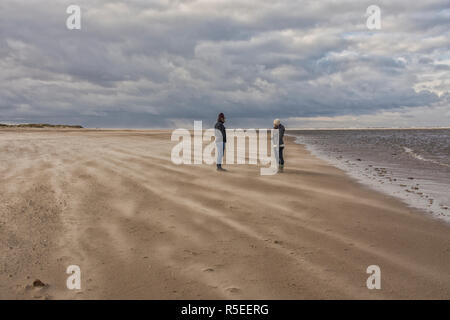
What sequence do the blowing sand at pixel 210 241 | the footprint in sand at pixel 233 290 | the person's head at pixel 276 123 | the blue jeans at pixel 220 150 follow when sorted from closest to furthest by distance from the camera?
the footprint in sand at pixel 233 290 < the blowing sand at pixel 210 241 < the blue jeans at pixel 220 150 < the person's head at pixel 276 123

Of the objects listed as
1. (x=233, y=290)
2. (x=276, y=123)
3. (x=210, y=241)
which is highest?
(x=276, y=123)

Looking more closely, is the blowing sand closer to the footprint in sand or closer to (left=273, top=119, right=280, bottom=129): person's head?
the footprint in sand

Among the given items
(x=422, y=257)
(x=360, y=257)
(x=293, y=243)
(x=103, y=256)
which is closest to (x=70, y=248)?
(x=103, y=256)

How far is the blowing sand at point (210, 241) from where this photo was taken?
4.64 m

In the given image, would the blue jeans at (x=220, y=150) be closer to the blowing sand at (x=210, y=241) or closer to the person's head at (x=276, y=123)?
the person's head at (x=276, y=123)

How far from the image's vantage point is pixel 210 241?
6.34 metres

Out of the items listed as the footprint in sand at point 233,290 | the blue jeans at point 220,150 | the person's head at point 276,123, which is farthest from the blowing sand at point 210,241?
the person's head at point 276,123

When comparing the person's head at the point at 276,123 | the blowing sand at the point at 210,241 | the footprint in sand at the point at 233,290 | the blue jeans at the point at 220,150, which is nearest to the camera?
Result: the footprint in sand at the point at 233,290

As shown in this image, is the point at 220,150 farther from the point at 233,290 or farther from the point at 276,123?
the point at 233,290

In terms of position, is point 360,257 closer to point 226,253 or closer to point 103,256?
point 226,253

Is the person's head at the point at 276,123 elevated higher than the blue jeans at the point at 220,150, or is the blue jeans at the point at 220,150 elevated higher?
the person's head at the point at 276,123

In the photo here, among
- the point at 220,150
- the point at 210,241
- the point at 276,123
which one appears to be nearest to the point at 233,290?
the point at 210,241

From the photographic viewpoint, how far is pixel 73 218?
745 cm
